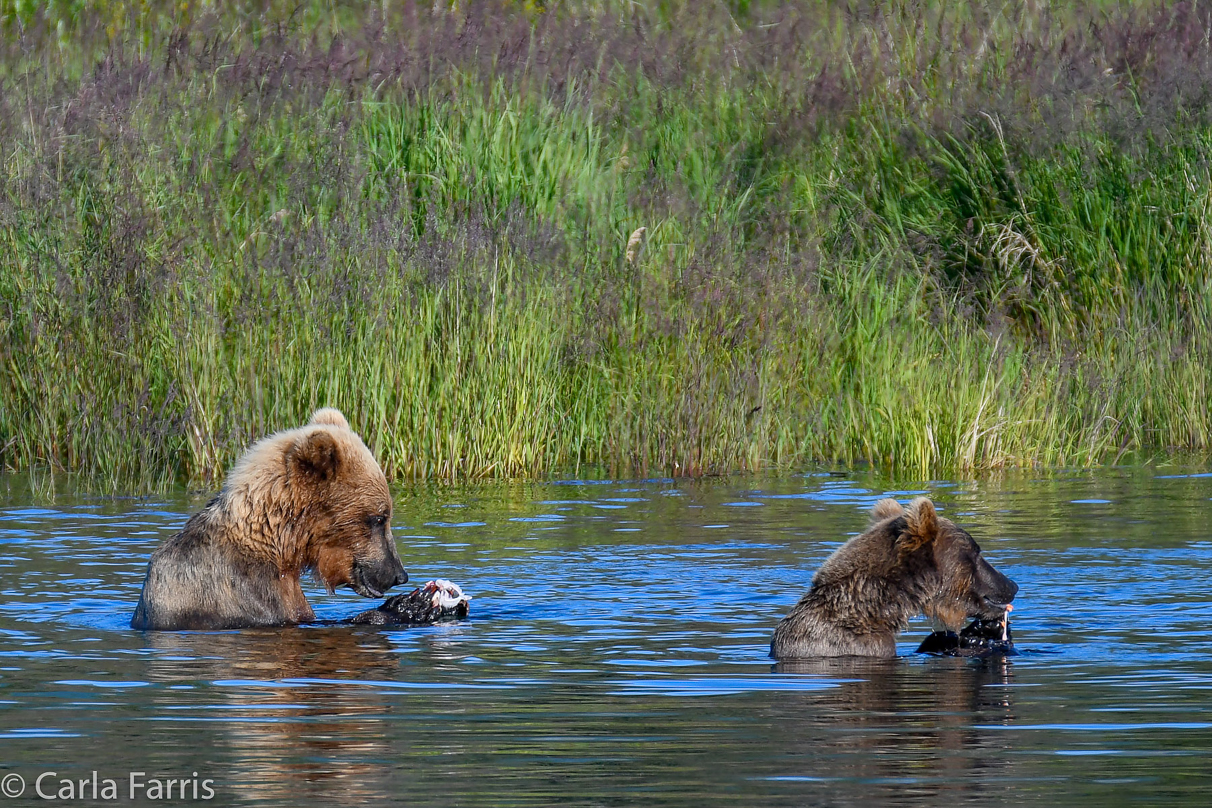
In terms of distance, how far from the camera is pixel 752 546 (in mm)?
10875

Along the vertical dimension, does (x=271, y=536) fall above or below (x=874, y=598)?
above

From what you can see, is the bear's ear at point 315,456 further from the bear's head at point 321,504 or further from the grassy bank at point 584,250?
the grassy bank at point 584,250

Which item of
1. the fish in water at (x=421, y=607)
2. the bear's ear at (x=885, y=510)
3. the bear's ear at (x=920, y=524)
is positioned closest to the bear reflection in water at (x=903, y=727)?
the bear's ear at (x=920, y=524)

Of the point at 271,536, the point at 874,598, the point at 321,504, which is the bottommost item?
the point at 874,598

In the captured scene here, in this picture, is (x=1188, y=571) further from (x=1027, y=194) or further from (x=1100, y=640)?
(x=1027, y=194)

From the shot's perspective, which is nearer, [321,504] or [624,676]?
[624,676]

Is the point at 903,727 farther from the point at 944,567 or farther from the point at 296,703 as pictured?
the point at 296,703

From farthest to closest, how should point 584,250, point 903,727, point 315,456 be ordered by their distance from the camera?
point 584,250 < point 315,456 < point 903,727

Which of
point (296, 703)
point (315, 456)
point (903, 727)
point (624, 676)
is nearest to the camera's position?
point (903, 727)

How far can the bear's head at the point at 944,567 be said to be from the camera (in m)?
8.09

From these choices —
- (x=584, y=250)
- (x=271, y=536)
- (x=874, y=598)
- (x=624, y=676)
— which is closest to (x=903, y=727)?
(x=624, y=676)

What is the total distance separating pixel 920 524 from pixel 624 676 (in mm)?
1396

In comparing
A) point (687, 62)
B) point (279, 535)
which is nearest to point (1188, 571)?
point (279, 535)

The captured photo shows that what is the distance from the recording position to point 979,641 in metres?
8.13
